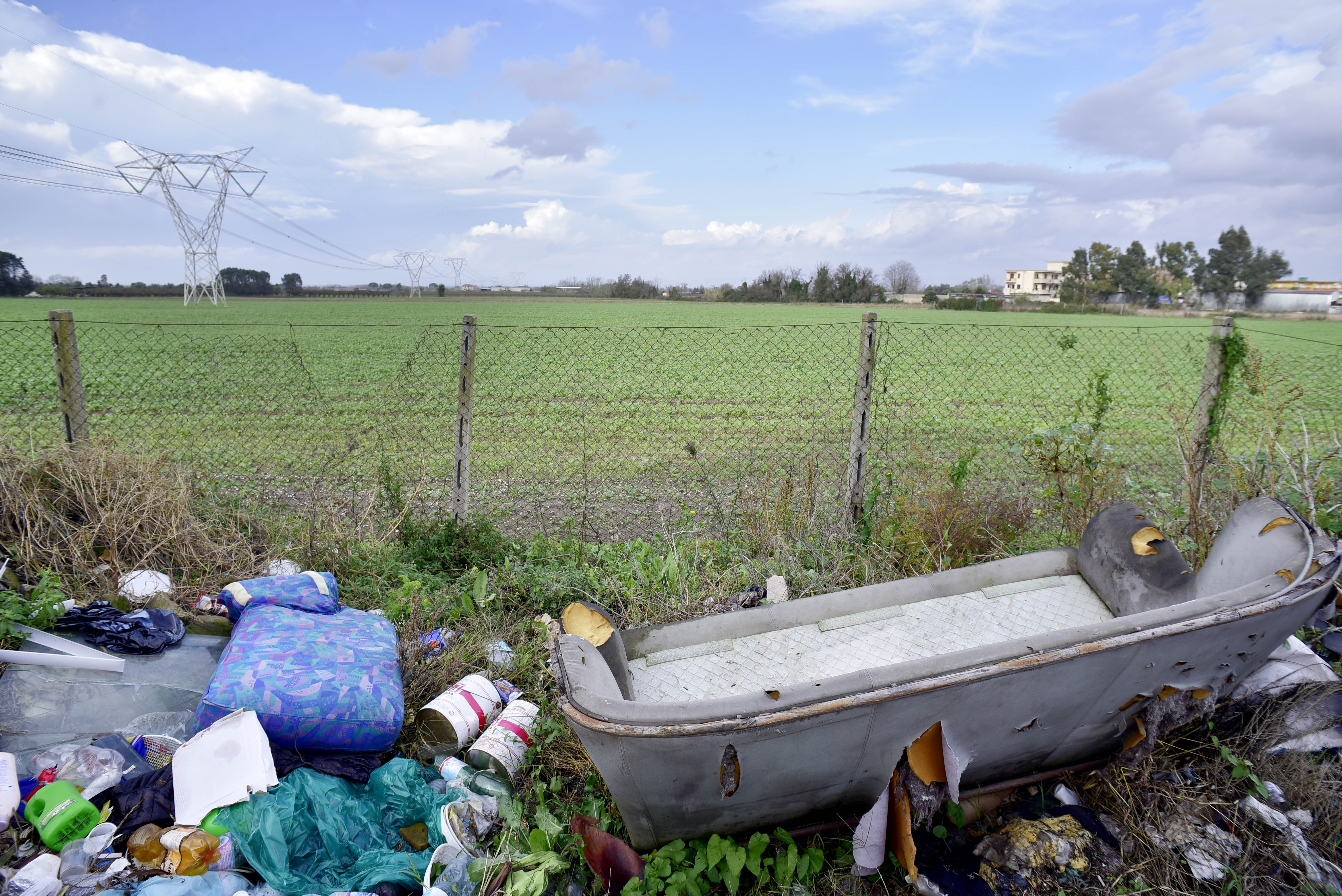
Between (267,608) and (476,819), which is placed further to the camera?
(267,608)

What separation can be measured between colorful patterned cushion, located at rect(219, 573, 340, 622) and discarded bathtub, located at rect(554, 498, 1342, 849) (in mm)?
1582

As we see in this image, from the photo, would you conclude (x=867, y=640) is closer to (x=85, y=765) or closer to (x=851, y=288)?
(x=85, y=765)

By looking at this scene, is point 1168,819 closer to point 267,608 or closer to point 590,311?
point 267,608

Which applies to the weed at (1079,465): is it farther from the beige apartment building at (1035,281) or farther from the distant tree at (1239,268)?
the beige apartment building at (1035,281)

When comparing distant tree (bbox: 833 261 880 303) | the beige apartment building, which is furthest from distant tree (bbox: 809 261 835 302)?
the beige apartment building

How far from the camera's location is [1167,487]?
6691mm

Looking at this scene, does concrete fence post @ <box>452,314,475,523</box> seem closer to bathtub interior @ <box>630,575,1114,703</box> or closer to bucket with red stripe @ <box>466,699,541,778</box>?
bucket with red stripe @ <box>466,699,541,778</box>

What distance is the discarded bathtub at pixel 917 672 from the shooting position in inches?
88.5

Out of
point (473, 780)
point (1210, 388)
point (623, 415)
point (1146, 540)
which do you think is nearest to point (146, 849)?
point (473, 780)

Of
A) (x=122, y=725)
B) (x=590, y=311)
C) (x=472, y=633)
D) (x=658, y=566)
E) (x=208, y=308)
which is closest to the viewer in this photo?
(x=122, y=725)

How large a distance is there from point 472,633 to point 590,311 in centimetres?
4876

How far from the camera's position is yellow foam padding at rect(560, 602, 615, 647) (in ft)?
9.40

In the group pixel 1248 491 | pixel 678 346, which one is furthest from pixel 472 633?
pixel 678 346

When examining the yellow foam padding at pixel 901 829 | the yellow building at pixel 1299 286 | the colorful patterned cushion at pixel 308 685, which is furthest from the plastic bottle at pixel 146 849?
the yellow building at pixel 1299 286
